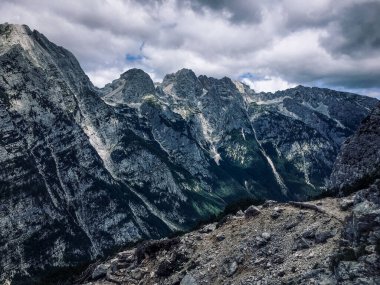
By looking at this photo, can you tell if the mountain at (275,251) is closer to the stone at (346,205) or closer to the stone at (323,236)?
the stone at (346,205)

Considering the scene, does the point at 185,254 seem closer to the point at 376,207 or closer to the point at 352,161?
the point at 376,207

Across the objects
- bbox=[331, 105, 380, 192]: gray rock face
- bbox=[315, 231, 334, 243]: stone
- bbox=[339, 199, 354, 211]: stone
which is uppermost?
bbox=[331, 105, 380, 192]: gray rock face

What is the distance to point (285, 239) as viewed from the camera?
5762 centimetres

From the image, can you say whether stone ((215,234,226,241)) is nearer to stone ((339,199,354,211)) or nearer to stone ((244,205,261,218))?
stone ((244,205,261,218))

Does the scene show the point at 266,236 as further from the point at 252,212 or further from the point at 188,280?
the point at 188,280

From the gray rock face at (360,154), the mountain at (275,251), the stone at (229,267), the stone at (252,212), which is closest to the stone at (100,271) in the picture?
the mountain at (275,251)

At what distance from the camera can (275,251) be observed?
183 feet

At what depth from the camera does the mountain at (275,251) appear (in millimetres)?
41938

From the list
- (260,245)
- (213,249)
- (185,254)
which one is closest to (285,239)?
(260,245)

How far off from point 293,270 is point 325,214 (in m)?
14.7

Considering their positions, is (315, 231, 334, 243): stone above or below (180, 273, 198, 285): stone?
above

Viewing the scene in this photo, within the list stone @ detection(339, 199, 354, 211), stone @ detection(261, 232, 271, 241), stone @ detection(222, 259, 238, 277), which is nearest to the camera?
stone @ detection(222, 259, 238, 277)

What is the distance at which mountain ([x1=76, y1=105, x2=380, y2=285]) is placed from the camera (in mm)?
41938

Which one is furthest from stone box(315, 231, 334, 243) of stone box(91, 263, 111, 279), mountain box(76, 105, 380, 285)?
stone box(91, 263, 111, 279)
